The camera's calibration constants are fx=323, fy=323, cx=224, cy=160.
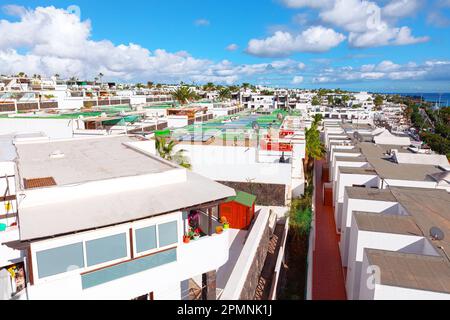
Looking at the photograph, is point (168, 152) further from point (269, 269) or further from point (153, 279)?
point (153, 279)

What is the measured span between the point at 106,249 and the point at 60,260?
41.8 inches

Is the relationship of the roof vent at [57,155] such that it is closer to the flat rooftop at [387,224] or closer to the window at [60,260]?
the window at [60,260]

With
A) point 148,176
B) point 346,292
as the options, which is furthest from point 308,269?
point 148,176

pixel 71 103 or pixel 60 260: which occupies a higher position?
pixel 71 103

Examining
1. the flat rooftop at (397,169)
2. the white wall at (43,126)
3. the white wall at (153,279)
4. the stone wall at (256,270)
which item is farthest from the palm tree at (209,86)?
the white wall at (153,279)

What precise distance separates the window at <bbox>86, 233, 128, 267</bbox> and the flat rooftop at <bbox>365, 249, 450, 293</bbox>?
769cm

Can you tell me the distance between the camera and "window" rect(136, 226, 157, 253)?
8.77 meters

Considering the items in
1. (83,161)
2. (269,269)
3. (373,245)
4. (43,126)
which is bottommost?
(269,269)

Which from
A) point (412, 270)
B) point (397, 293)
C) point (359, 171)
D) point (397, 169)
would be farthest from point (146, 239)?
point (397, 169)

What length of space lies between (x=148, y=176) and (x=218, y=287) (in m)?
4.97

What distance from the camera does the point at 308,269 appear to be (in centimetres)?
1603

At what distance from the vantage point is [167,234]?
9.27 metres

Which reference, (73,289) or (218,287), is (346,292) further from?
(73,289)

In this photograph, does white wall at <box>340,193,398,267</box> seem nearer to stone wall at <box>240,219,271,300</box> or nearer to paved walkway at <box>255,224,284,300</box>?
paved walkway at <box>255,224,284,300</box>
